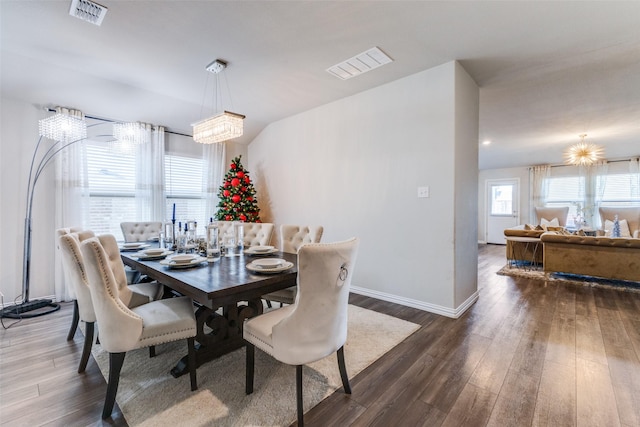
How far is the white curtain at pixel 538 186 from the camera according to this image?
7887 mm

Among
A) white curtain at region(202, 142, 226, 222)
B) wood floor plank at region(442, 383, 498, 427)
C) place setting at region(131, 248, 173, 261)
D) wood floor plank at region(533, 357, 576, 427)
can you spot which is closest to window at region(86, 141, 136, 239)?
white curtain at region(202, 142, 226, 222)

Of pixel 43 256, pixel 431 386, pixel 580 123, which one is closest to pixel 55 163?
pixel 43 256

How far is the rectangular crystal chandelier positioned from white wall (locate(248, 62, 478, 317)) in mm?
1592

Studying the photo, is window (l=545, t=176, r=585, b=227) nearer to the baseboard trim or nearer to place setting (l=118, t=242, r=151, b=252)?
the baseboard trim

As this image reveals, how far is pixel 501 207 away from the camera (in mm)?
8711

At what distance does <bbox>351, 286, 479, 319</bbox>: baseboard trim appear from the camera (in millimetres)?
2922

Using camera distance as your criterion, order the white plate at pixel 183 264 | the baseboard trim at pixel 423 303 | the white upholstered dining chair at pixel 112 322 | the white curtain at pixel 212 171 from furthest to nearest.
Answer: the white curtain at pixel 212 171 → the baseboard trim at pixel 423 303 → the white plate at pixel 183 264 → the white upholstered dining chair at pixel 112 322

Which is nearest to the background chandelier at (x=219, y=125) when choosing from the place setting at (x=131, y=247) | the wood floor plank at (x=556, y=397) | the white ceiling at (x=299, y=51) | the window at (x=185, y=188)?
the white ceiling at (x=299, y=51)

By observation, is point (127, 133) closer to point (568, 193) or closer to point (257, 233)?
point (257, 233)

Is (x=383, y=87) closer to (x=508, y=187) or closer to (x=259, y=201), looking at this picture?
(x=259, y=201)

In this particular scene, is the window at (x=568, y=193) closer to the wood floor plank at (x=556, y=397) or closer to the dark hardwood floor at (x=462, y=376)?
the dark hardwood floor at (x=462, y=376)

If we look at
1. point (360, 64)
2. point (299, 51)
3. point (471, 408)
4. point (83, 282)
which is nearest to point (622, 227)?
point (360, 64)

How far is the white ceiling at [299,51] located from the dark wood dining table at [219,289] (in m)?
2.03

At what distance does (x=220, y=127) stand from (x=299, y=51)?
1119 mm
